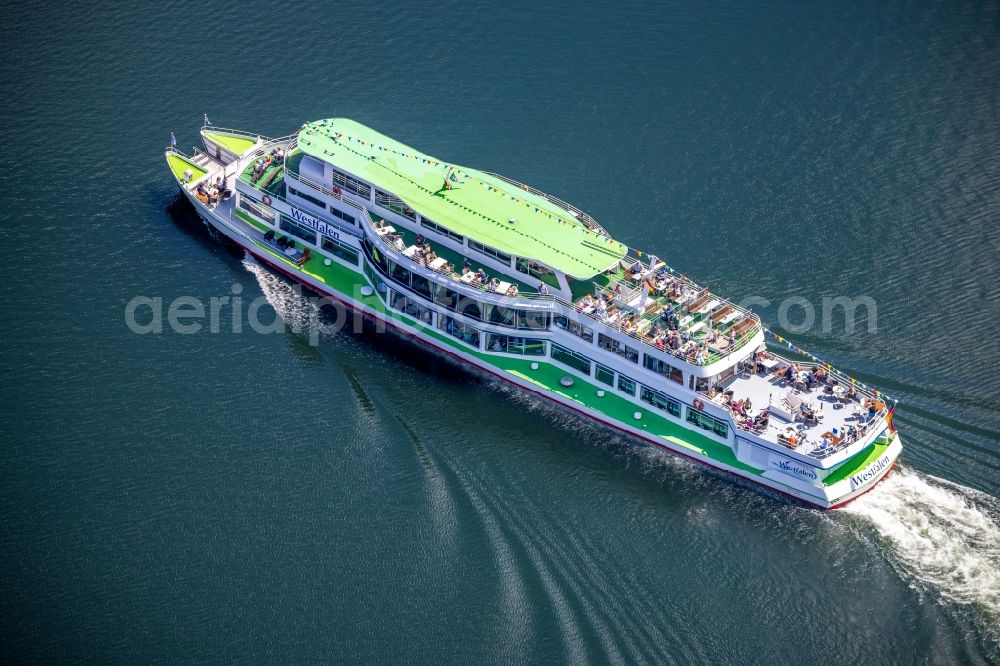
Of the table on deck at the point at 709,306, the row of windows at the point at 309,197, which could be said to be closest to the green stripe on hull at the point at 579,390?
the row of windows at the point at 309,197

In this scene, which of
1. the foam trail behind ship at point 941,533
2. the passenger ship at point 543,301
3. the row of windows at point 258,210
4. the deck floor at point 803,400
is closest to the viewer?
the foam trail behind ship at point 941,533

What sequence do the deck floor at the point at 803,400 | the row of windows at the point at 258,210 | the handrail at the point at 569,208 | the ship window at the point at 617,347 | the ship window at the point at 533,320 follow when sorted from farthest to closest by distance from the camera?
1. the row of windows at the point at 258,210
2. the handrail at the point at 569,208
3. the ship window at the point at 533,320
4. the ship window at the point at 617,347
5. the deck floor at the point at 803,400

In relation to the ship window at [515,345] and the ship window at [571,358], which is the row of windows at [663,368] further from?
the ship window at [515,345]

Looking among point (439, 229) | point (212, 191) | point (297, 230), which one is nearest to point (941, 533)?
point (439, 229)

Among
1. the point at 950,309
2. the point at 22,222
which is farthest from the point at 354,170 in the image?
the point at 950,309

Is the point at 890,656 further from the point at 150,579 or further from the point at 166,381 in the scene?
the point at 166,381

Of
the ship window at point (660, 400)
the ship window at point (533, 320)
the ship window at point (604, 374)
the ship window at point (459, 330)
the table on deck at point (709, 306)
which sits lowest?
the ship window at point (660, 400)

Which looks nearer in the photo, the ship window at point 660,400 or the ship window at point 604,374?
the ship window at point 660,400
